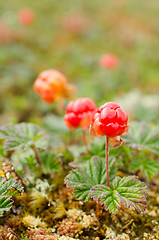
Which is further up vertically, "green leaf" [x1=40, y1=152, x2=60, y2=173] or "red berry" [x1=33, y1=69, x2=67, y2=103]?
"red berry" [x1=33, y1=69, x2=67, y2=103]

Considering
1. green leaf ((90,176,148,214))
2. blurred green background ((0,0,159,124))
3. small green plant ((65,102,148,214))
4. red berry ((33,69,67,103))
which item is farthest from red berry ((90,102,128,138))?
blurred green background ((0,0,159,124))

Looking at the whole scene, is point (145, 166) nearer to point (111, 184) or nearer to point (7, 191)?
point (111, 184)

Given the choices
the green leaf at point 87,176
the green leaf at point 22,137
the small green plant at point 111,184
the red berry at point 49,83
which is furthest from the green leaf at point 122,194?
the red berry at point 49,83

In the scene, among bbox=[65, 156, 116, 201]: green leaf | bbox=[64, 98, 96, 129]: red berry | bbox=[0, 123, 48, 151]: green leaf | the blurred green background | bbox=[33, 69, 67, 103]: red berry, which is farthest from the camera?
the blurred green background

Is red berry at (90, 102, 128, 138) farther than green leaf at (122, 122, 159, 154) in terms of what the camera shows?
No

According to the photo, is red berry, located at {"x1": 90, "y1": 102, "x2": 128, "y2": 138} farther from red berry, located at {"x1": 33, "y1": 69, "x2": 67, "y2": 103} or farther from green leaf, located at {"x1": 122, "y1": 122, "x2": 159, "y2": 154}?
red berry, located at {"x1": 33, "y1": 69, "x2": 67, "y2": 103}

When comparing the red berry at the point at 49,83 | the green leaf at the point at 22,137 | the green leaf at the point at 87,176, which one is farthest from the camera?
the red berry at the point at 49,83

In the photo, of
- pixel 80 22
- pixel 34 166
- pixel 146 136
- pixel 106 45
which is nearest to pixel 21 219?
pixel 34 166

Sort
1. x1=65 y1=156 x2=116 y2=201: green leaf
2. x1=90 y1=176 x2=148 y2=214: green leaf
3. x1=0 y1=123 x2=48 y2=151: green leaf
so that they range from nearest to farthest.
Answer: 1. x1=90 y1=176 x2=148 y2=214: green leaf
2. x1=65 y1=156 x2=116 y2=201: green leaf
3. x1=0 y1=123 x2=48 y2=151: green leaf

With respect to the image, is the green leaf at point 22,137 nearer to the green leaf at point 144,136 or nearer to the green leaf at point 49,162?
the green leaf at point 49,162
